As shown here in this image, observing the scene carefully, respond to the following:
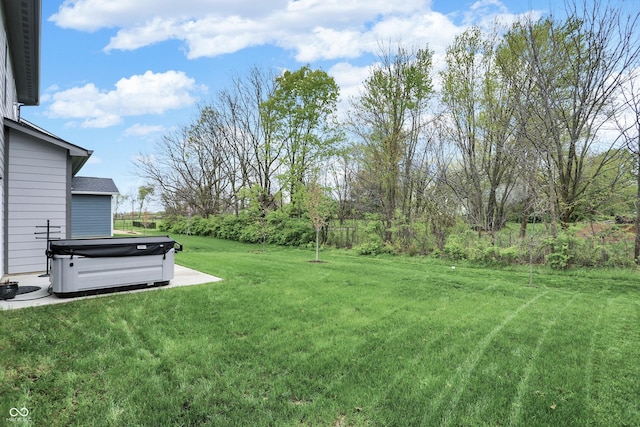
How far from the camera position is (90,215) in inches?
712

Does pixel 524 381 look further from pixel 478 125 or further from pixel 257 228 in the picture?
pixel 257 228

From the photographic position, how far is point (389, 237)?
41.2 ft

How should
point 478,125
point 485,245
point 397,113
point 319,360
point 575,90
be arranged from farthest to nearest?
point 397,113
point 478,125
point 485,245
point 575,90
point 319,360

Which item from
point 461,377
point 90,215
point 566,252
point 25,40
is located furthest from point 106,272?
point 90,215

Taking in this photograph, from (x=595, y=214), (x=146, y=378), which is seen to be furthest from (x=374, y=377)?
(x=595, y=214)

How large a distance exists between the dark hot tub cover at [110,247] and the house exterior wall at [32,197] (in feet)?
6.94

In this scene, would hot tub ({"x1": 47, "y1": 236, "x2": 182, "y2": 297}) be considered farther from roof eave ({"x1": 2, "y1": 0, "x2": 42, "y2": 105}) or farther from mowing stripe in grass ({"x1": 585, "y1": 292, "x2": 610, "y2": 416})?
mowing stripe in grass ({"x1": 585, "y1": 292, "x2": 610, "y2": 416})

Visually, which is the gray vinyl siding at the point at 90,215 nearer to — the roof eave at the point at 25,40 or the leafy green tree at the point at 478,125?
the roof eave at the point at 25,40

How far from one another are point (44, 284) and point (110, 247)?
168cm

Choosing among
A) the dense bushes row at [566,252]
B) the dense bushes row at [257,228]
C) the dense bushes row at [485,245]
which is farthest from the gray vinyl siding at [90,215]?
the dense bushes row at [566,252]

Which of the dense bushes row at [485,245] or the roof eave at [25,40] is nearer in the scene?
the roof eave at [25,40]

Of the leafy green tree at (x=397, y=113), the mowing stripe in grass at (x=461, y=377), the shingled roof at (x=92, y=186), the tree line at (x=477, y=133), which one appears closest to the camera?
the mowing stripe in grass at (x=461, y=377)

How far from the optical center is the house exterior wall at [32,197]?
6441mm

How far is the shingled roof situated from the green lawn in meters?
15.7
